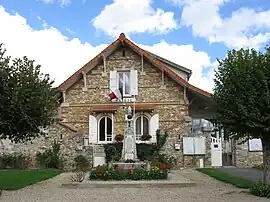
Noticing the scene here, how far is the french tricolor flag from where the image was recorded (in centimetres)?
2822

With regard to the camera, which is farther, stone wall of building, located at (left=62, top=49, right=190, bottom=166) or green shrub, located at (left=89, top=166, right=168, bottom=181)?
stone wall of building, located at (left=62, top=49, right=190, bottom=166)

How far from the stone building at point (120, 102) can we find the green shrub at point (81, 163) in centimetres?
47

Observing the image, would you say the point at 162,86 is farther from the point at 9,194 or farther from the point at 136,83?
the point at 9,194

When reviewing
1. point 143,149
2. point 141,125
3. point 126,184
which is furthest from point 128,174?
point 141,125

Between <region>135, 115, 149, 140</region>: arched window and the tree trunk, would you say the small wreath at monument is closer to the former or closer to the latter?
<region>135, 115, 149, 140</region>: arched window

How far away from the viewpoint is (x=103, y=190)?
1513 centimetres

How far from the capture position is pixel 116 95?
2831 cm

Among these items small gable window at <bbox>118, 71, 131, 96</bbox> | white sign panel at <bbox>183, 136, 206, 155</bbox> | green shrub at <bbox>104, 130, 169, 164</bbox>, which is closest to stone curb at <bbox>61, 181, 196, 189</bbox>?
green shrub at <bbox>104, 130, 169, 164</bbox>

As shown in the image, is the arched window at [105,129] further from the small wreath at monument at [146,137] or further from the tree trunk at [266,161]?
the tree trunk at [266,161]

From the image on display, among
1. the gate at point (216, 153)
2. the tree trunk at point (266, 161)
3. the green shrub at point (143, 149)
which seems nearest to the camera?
the tree trunk at point (266, 161)

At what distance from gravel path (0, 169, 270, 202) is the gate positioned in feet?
38.5

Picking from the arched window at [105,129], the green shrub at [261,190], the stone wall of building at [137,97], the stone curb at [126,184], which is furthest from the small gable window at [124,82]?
the green shrub at [261,190]

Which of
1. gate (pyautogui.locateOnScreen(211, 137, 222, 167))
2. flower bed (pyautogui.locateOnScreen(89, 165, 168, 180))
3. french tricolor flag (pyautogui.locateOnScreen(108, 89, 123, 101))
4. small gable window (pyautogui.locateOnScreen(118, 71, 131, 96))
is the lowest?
flower bed (pyautogui.locateOnScreen(89, 165, 168, 180))

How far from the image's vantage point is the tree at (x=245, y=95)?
13.5m
